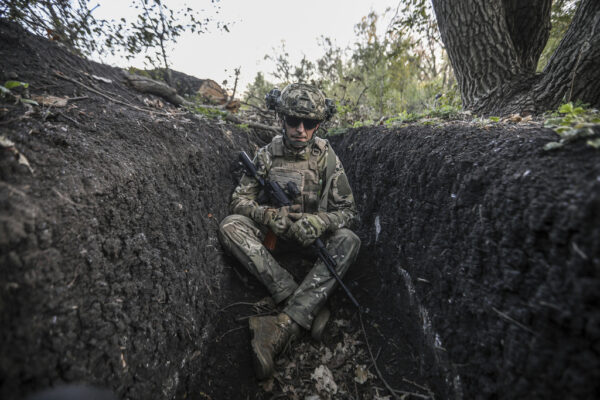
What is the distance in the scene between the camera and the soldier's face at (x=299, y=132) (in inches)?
115

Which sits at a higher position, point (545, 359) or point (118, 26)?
point (118, 26)

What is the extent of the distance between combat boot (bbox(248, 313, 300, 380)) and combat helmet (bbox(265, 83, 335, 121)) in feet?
7.40

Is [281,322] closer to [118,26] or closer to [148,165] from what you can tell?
[148,165]

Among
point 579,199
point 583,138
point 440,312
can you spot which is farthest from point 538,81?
point 440,312

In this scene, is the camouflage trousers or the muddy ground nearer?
the muddy ground

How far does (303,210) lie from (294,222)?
18.5 inches

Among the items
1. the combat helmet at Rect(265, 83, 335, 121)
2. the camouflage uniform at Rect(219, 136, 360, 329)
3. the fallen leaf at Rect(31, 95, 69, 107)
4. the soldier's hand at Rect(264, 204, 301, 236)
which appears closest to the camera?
the fallen leaf at Rect(31, 95, 69, 107)

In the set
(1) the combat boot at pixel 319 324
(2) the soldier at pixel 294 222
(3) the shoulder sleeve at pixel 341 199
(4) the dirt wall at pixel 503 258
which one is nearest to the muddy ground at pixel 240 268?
(4) the dirt wall at pixel 503 258

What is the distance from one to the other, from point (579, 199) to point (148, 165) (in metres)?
2.39

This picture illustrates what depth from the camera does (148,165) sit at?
1771mm

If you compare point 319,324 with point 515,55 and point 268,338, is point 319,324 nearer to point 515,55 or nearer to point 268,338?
point 268,338

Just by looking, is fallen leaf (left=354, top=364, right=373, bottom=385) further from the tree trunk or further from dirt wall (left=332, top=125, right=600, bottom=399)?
the tree trunk

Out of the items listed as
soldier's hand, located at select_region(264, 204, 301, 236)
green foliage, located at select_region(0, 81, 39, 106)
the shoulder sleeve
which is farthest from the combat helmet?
green foliage, located at select_region(0, 81, 39, 106)

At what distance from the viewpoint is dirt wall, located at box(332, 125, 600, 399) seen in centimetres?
83
